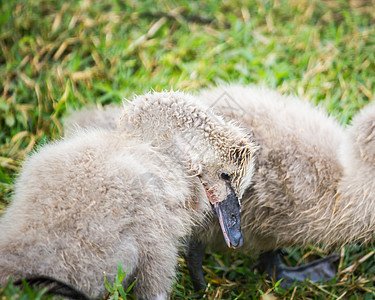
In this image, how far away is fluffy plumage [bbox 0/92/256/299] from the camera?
2078mm

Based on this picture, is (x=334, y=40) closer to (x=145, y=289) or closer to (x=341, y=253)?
(x=341, y=253)

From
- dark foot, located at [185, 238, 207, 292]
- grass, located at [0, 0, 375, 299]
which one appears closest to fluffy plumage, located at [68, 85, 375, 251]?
dark foot, located at [185, 238, 207, 292]

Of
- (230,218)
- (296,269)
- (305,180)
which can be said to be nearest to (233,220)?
(230,218)

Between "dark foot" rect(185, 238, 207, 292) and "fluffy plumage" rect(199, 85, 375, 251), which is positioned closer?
"fluffy plumage" rect(199, 85, 375, 251)

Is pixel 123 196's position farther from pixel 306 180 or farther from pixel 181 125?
pixel 306 180

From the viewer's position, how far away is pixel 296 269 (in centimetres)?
308

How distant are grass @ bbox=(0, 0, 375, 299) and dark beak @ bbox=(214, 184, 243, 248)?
2.12 ft

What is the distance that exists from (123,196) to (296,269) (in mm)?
1400

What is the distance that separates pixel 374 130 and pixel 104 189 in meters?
1.39

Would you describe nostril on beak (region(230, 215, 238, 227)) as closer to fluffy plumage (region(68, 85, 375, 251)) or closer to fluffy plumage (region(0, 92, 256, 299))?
fluffy plumage (region(0, 92, 256, 299))

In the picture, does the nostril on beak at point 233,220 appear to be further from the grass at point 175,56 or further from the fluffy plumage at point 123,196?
the grass at point 175,56

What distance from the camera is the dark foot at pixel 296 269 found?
3.01 metres

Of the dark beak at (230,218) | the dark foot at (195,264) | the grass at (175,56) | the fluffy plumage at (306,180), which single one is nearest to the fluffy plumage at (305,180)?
the fluffy plumage at (306,180)

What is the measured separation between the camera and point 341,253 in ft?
10.1
